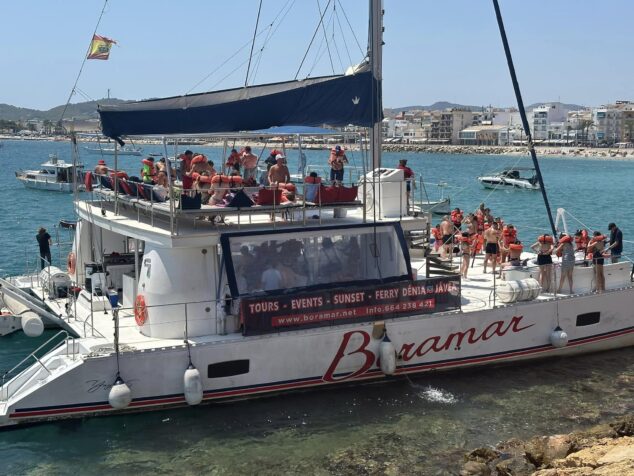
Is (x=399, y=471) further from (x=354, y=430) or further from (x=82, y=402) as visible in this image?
(x=82, y=402)

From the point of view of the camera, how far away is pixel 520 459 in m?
11.6

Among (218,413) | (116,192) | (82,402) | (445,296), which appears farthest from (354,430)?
(116,192)

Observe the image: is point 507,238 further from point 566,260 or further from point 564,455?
point 564,455

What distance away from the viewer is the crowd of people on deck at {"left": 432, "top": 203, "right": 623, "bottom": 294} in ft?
53.0

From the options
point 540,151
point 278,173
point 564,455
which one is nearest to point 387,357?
point 564,455

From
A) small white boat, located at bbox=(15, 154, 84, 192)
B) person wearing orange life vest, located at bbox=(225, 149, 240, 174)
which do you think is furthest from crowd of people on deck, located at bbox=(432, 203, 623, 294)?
small white boat, located at bbox=(15, 154, 84, 192)

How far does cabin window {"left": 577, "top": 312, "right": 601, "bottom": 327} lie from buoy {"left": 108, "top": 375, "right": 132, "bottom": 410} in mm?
9095

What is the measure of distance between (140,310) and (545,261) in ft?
26.8

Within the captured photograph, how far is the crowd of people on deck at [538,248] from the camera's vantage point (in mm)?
16156

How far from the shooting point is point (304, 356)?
13523mm

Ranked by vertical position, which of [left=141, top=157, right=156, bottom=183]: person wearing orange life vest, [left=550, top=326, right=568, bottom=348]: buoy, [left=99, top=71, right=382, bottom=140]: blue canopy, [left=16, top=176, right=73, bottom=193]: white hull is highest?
[left=99, top=71, right=382, bottom=140]: blue canopy

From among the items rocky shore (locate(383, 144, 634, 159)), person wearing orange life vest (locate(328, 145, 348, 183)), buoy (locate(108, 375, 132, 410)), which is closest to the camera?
buoy (locate(108, 375, 132, 410))

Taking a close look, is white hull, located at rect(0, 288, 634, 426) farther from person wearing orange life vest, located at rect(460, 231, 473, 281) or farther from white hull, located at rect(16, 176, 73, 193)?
white hull, located at rect(16, 176, 73, 193)

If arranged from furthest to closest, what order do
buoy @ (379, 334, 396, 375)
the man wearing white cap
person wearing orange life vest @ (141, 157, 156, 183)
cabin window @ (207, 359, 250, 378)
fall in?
person wearing orange life vest @ (141, 157, 156, 183) → the man wearing white cap → buoy @ (379, 334, 396, 375) → cabin window @ (207, 359, 250, 378)
